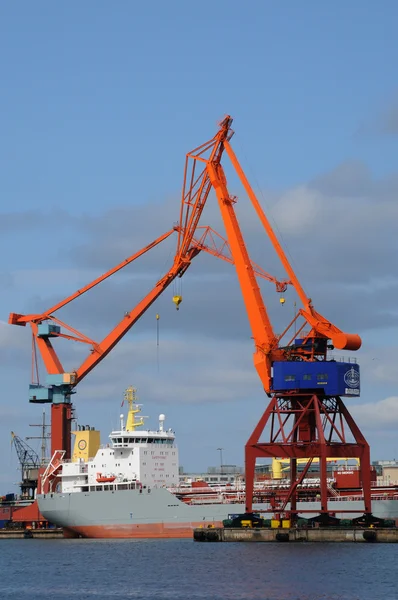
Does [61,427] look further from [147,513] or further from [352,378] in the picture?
[352,378]

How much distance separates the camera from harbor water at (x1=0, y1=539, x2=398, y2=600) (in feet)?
156

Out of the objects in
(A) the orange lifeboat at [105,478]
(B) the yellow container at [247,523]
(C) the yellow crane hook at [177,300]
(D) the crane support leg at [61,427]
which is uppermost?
(C) the yellow crane hook at [177,300]

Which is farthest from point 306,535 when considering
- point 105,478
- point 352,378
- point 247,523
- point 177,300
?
point 177,300

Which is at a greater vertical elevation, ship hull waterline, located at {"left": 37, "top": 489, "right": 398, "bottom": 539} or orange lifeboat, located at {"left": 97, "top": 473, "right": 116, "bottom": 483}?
orange lifeboat, located at {"left": 97, "top": 473, "right": 116, "bottom": 483}

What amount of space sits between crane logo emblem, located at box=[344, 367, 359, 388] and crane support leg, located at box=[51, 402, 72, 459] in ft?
81.4

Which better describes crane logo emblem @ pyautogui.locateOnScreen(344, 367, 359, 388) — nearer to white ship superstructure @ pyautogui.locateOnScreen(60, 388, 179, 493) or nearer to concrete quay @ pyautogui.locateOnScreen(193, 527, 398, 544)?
concrete quay @ pyautogui.locateOnScreen(193, 527, 398, 544)

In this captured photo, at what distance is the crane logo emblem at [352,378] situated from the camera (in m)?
69.6

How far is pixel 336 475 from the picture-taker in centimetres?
8075

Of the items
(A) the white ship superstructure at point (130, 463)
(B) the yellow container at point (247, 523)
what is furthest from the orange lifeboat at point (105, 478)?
(B) the yellow container at point (247, 523)

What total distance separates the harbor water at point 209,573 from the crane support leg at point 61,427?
1441 cm

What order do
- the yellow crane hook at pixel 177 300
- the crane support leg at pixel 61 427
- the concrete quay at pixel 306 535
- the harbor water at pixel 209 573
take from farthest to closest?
the crane support leg at pixel 61 427 < the yellow crane hook at pixel 177 300 < the concrete quay at pixel 306 535 < the harbor water at pixel 209 573

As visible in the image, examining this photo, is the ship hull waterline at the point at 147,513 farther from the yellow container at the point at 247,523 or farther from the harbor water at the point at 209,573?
the yellow container at the point at 247,523

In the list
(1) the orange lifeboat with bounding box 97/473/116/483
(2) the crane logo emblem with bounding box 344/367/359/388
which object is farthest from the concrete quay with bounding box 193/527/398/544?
(1) the orange lifeboat with bounding box 97/473/116/483

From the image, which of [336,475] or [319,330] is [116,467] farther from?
[319,330]
